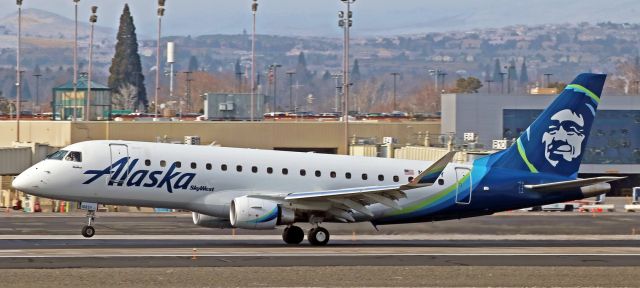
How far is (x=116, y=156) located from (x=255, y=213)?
5.25 metres

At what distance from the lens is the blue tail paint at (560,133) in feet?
166

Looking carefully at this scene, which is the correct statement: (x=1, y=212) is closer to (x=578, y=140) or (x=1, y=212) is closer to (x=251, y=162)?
(x=251, y=162)

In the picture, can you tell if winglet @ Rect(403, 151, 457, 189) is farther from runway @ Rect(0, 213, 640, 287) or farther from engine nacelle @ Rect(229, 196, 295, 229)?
engine nacelle @ Rect(229, 196, 295, 229)

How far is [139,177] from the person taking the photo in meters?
47.7

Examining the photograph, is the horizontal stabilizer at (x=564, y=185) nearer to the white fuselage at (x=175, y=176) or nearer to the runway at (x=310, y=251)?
the runway at (x=310, y=251)

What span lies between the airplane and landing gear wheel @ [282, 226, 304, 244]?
4 cm

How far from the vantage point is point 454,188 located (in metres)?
50.4

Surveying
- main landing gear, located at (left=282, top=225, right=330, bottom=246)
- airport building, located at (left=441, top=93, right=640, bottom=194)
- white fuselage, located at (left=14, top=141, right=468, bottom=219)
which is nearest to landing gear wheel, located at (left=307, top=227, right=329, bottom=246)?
main landing gear, located at (left=282, top=225, right=330, bottom=246)

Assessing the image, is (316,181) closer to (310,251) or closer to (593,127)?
(310,251)

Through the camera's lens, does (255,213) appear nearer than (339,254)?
No

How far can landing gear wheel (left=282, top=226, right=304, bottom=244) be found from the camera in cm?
4950

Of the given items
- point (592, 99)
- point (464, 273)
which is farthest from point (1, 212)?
point (464, 273)

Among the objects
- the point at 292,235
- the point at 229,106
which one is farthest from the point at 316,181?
the point at 229,106

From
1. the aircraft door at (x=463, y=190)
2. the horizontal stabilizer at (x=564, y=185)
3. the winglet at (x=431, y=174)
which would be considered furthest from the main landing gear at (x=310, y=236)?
the horizontal stabilizer at (x=564, y=185)
